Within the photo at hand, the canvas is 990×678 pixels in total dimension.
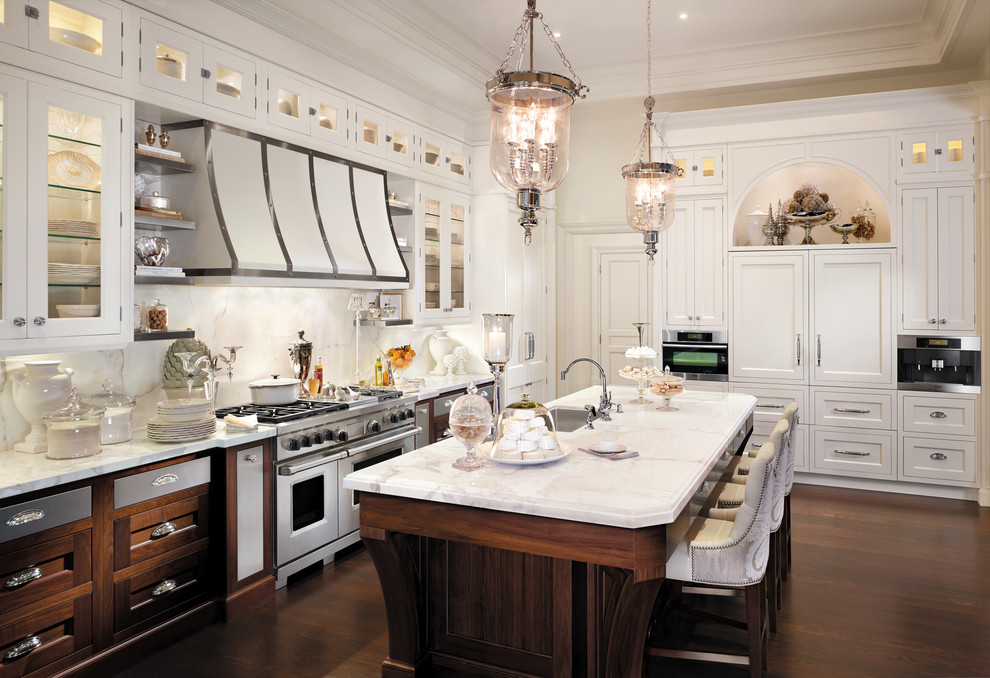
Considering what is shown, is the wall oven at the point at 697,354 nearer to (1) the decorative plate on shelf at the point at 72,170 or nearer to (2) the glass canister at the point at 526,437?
(2) the glass canister at the point at 526,437

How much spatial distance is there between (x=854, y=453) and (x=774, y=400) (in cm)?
74

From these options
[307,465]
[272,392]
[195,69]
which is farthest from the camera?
[272,392]

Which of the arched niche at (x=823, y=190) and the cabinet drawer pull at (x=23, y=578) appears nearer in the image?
the cabinet drawer pull at (x=23, y=578)

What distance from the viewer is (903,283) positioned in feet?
17.8

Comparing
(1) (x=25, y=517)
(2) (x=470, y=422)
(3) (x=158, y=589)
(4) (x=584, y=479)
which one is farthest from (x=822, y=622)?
(1) (x=25, y=517)

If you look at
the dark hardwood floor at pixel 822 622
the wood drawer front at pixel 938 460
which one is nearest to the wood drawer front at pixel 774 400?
the wood drawer front at pixel 938 460

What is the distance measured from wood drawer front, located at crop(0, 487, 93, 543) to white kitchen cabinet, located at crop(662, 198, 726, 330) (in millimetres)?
4821

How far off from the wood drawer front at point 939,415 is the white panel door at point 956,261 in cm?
58

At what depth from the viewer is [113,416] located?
306cm

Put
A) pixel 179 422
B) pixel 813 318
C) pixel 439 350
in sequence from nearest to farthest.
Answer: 1. pixel 179 422
2. pixel 813 318
3. pixel 439 350

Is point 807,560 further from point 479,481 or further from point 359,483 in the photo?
point 359,483

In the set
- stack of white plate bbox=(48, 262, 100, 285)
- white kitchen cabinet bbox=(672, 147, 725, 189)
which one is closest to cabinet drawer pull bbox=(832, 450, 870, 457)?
white kitchen cabinet bbox=(672, 147, 725, 189)

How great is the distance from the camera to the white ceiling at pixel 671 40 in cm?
467

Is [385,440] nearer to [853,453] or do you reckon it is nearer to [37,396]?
[37,396]
